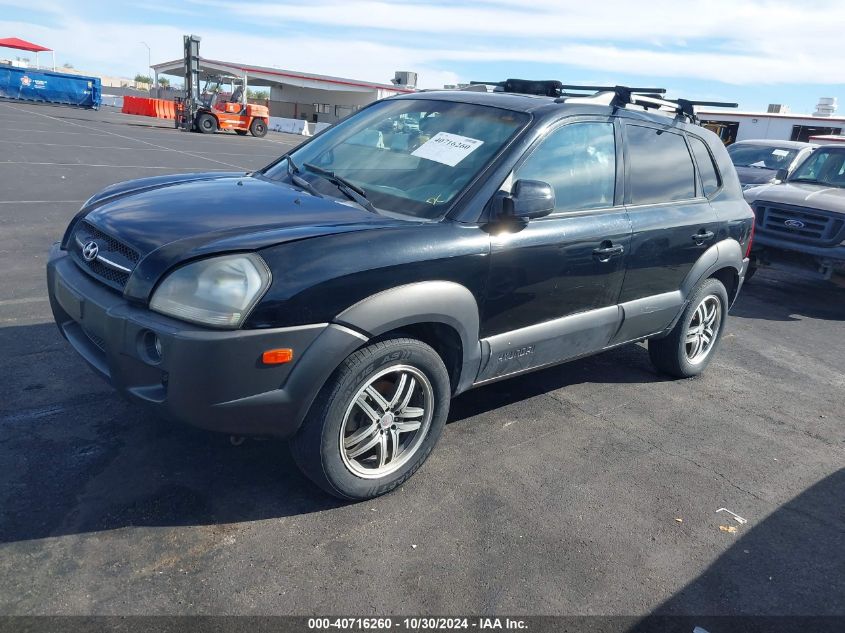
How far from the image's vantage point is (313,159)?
3980 millimetres

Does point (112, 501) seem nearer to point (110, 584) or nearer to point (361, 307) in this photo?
point (110, 584)

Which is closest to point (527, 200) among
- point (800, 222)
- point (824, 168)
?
point (800, 222)

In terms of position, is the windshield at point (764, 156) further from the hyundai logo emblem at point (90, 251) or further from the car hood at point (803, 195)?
the hyundai logo emblem at point (90, 251)

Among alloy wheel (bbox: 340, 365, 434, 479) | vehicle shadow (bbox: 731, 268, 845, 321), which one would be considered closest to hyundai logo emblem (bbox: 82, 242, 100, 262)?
alloy wheel (bbox: 340, 365, 434, 479)

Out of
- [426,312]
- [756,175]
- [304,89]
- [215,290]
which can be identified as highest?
[304,89]

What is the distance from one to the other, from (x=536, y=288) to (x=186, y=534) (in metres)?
1.98

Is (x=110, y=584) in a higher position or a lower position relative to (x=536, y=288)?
lower

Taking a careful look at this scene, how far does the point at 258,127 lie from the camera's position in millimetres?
30828

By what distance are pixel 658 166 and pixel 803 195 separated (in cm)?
509

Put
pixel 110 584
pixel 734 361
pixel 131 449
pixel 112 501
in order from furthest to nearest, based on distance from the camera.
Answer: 1. pixel 734 361
2. pixel 131 449
3. pixel 112 501
4. pixel 110 584

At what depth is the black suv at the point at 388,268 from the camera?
8.46ft

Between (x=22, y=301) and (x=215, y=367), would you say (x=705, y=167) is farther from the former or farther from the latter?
(x=22, y=301)

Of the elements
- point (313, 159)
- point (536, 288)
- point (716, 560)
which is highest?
point (313, 159)

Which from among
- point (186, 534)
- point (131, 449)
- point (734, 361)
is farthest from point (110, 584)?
point (734, 361)
